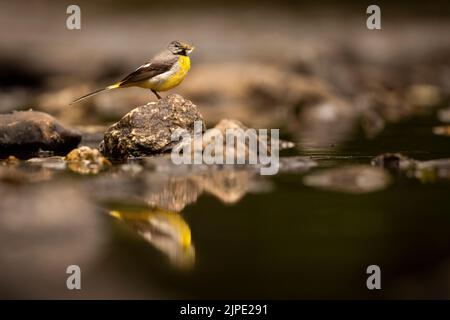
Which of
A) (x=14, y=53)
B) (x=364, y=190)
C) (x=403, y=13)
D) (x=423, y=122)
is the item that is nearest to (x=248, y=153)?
(x=364, y=190)

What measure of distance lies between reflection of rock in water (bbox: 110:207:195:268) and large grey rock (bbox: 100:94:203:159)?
10.1 feet

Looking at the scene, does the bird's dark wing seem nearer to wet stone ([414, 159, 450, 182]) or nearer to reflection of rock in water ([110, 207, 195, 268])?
wet stone ([414, 159, 450, 182])

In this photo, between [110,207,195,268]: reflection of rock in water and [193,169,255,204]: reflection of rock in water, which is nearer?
[110,207,195,268]: reflection of rock in water

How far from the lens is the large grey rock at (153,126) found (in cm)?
993

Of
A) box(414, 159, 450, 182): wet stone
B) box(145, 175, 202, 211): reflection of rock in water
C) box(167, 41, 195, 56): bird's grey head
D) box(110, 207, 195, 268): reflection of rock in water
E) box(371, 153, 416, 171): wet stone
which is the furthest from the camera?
box(167, 41, 195, 56): bird's grey head

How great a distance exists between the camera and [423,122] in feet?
50.9

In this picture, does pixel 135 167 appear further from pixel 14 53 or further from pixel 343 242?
pixel 14 53

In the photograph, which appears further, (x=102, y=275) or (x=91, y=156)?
(x=91, y=156)

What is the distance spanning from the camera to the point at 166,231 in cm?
615

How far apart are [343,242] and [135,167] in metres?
3.62

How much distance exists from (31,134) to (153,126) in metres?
1.79

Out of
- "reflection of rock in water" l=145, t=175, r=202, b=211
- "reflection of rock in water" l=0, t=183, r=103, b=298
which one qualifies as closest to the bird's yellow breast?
"reflection of rock in water" l=145, t=175, r=202, b=211

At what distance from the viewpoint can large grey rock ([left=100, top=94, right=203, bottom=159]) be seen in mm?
9930

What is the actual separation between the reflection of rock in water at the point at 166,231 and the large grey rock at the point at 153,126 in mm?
3093
